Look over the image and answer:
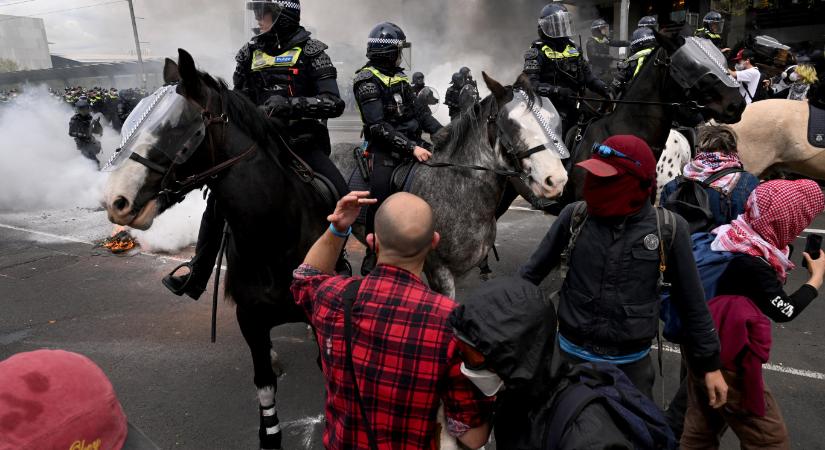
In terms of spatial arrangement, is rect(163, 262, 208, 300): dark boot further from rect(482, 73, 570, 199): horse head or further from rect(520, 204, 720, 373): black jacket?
rect(520, 204, 720, 373): black jacket

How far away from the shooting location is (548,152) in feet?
12.3

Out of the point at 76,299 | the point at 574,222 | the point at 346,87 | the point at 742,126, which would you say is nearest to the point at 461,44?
the point at 346,87

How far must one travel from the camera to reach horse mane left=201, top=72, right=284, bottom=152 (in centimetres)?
306

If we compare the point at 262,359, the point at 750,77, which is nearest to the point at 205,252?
the point at 262,359

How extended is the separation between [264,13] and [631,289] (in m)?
3.05

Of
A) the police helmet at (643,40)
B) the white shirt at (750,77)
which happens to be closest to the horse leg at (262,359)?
the police helmet at (643,40)

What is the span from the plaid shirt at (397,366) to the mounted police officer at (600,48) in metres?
12.1

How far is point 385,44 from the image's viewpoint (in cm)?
435

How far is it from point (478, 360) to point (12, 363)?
3.65ft

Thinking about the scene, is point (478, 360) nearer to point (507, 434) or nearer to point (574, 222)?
point (507, 434)

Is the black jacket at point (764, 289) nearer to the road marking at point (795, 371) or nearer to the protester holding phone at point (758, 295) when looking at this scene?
the protester holding phone at point (758, 295)

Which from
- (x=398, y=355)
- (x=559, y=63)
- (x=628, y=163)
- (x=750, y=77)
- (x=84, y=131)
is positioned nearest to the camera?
(x=398, y=355)

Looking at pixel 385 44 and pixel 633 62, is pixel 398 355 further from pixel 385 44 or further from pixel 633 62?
pixel 633 62

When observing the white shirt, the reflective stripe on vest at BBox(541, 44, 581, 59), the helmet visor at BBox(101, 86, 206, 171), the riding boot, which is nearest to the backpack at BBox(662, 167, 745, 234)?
the helmet visor at BBox(101, 86, 206, 171)
